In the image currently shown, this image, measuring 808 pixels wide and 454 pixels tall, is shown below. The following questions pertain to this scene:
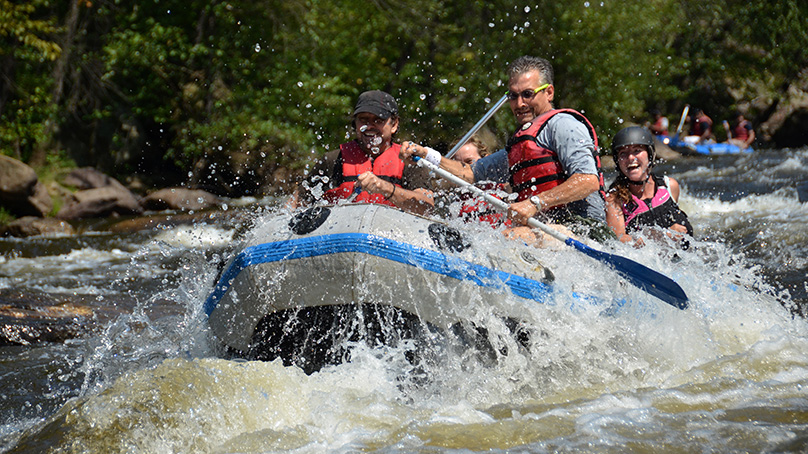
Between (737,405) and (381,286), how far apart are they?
63.6 inches

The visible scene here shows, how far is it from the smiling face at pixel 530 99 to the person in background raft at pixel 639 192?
1065 mm

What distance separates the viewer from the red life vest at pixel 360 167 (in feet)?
14.9

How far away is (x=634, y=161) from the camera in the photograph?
204 inches

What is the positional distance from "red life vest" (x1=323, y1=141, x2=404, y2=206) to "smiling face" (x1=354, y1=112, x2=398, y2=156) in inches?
1.7

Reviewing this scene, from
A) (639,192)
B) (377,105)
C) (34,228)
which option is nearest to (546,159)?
(377,105)

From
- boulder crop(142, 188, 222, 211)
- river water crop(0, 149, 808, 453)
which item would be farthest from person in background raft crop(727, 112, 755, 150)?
river water crop(0, 149, 808, 453)

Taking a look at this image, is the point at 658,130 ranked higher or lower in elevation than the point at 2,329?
higher

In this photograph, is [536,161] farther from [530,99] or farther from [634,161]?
[634,161]

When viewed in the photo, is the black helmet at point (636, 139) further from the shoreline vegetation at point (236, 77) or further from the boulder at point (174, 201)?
the shoreline vegetation at point (236, 77)

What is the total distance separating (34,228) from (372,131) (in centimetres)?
762

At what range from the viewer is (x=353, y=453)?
300cm

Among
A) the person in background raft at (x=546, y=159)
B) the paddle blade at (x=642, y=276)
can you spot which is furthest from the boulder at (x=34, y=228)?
the paddle blade at (x=642, y=276)

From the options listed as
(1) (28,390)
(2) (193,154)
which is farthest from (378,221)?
(2) (193,154)

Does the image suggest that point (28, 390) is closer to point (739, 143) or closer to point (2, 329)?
point (2, 329)
